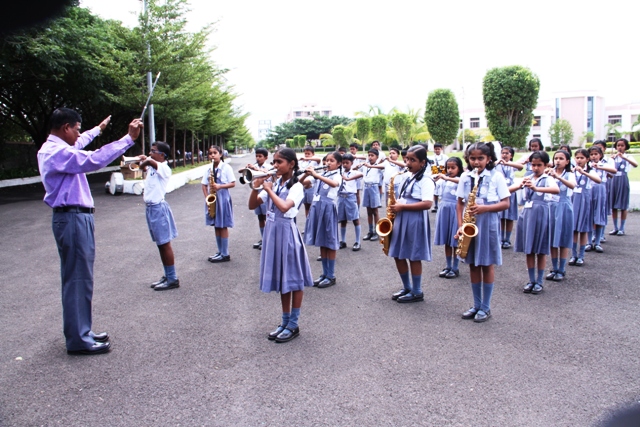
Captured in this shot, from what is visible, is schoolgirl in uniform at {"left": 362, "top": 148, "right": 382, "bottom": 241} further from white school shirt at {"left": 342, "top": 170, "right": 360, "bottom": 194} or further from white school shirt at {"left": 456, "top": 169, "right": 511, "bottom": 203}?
white school shirt at {"left": 456, "top": 169, "right": 511, "bottom": 203}

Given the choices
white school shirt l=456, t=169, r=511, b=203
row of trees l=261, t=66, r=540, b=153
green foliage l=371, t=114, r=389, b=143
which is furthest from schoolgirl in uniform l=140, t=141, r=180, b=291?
green foliage l=371, t=114, r=389, b=143

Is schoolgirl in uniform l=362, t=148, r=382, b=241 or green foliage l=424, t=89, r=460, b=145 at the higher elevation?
green foliage l=424, t=89, r=460, b=145

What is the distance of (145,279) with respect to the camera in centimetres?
697

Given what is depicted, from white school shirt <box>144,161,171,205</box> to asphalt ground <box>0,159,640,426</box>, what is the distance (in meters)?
1.22

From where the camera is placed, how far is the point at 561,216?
6.76 m

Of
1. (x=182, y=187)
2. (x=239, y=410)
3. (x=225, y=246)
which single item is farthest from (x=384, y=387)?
(x=182, y=187)

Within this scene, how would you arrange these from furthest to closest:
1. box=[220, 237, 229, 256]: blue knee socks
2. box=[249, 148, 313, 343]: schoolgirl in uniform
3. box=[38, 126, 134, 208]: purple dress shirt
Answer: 1. box=[220, 237, 229, 256]: blue knee socks
2. box=[249, 148, 313, 343]: schoolgirl in uniform
3. box=[38, 126, 134, 208]: purple dress shirt

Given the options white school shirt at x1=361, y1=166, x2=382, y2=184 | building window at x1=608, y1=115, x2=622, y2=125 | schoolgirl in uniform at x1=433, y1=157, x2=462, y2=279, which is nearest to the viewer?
schoolgirl in uniform at x1=433, y1=157, x2=462, y2=279

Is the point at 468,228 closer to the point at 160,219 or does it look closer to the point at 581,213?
the point at 581,213

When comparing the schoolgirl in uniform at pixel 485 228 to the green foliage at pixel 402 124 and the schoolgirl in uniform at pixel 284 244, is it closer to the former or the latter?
the schoolgirl in uniform at pixel 284 244

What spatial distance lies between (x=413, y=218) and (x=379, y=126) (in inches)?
1823

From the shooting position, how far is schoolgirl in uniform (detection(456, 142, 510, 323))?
5254 millimetres

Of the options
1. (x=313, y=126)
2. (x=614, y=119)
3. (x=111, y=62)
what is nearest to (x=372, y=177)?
(x=111, y=62)

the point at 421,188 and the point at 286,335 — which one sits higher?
the point at 421,188
